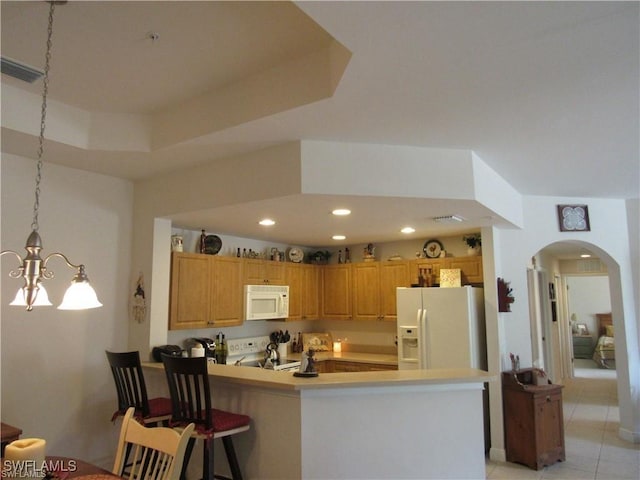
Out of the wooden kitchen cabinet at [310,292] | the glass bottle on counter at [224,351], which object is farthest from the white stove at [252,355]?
the wooden kitchen cabinet at [310,292]

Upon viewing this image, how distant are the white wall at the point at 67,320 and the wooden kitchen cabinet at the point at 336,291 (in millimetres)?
2868

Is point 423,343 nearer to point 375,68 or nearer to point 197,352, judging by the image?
point 197,352

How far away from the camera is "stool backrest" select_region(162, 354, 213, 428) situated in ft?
9.02

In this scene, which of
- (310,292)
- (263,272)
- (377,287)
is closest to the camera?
(263,272)

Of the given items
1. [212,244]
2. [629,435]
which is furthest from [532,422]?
Result: [212,244]

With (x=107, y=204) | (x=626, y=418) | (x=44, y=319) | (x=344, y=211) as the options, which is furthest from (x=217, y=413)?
(x=626, y=418)

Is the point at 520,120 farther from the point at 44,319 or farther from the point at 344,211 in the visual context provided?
the point at 44,319

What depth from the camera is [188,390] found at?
2824 mm

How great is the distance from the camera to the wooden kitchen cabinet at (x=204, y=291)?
4.17 meters

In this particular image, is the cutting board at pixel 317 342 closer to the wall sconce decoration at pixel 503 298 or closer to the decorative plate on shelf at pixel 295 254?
the decorative plate on shelf at pixel 295 254

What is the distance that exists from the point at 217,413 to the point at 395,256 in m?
3.44

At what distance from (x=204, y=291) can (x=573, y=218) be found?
4235 mm

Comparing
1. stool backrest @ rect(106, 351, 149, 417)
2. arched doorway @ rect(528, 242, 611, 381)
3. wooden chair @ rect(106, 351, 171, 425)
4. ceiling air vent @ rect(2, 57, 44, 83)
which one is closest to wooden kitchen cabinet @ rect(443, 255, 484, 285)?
arched doorway @ rect(528, 242, 611, 381)

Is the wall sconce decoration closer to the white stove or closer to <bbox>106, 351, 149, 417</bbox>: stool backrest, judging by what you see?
the white stove
